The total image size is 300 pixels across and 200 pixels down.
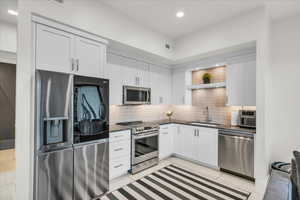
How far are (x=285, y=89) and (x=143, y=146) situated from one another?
3.20 meters

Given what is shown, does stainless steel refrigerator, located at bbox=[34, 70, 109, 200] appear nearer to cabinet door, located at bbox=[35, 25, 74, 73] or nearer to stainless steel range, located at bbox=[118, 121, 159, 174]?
cabinet door, located at bbox=[35, 25, 74, 73]

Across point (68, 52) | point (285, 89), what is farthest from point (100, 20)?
point (285, 89)

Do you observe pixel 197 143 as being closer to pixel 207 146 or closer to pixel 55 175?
pixel 207 146

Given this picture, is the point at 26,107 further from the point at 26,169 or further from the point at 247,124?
the point at 247,124

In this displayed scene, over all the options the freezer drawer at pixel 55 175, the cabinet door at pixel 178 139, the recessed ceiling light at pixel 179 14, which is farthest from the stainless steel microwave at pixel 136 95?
the recessed ceiling light at pixel 179 14

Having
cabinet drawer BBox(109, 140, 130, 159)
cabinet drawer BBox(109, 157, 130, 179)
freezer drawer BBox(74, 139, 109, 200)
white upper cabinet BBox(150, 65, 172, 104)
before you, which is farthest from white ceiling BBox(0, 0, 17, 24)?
white upper cabinet BBox(150, 65, 172, 104)

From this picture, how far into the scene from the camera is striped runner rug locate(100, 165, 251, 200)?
2.22 metres

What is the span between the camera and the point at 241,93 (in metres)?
3.00

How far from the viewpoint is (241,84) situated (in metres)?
3.01

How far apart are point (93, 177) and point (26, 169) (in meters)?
0.84

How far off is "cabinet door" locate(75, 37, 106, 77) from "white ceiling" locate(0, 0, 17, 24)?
73cm

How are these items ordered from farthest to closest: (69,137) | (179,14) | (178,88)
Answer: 1. (178,88)
2. (179,14)
3. (69,137)

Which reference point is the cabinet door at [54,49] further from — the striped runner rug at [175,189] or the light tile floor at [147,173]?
the striped runner rug at [175,189]

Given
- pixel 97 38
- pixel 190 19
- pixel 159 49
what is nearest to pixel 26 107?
pixel 97 38
